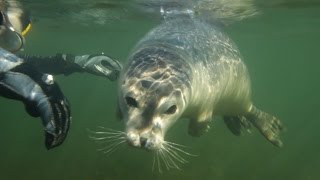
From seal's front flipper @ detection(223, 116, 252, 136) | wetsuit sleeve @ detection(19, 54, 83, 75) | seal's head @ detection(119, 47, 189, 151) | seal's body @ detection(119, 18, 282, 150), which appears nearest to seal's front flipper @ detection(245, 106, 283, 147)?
seal's body @ detection(119, 18, 282, 150)

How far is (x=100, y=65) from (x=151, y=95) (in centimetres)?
287

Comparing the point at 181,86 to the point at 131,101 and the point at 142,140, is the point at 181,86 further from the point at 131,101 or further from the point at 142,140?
the point at 142,140

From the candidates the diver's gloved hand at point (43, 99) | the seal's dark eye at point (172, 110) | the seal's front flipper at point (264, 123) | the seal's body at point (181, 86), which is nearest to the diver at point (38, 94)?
the diver's gloved hand at point (43, 99)

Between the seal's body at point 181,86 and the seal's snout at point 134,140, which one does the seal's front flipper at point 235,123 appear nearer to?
the seal's body at point 181,86

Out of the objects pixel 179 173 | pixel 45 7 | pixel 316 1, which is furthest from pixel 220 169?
pixel 45 7

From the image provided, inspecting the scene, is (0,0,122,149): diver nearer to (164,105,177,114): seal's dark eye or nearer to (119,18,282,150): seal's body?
(119,18,282,150): seal's body

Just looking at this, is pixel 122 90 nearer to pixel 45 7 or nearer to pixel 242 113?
pixel 242 113

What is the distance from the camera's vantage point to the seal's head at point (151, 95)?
3.83 m

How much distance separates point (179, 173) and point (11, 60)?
807 cm

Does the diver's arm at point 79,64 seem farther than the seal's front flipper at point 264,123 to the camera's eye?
No

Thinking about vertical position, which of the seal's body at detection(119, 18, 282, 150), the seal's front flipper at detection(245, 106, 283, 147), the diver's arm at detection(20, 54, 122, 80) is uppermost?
the seal's body at detection(119, 18, 282, 150)

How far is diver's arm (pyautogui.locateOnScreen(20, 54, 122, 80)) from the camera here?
6.68 metres

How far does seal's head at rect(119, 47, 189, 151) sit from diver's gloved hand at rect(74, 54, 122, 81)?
5.83 feet

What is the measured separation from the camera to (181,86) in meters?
4.64
